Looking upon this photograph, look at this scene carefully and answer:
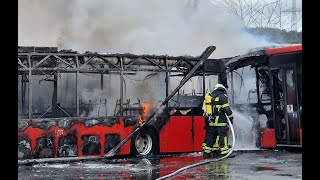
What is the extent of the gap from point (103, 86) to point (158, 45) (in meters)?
4.21

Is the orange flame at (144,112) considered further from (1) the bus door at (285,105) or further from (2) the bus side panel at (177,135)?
(1) the bus door at (285,105)

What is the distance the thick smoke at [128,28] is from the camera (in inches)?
657

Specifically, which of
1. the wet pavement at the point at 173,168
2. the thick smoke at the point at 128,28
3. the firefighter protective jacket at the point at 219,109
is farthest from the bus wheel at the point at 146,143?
the thick smoke at the point at 128,28

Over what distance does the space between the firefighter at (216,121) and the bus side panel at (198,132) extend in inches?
59.2

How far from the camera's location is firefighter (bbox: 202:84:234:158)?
10344 millimetres

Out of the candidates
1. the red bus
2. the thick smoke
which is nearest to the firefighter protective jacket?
the red bus

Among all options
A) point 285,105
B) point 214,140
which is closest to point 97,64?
point 214,140

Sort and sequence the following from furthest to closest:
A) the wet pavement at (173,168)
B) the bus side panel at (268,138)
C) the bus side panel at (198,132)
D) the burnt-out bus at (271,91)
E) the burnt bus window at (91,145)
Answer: the bus side panel at (198,132)
the bus side panel at (268,138)
the burnt-out bus at (271,91)
the burnt bus window at (91,145)
the wet pavement at (173,168)

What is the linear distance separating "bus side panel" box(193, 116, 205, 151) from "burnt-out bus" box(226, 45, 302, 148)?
4.17ft

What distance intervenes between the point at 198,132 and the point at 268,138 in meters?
1.78

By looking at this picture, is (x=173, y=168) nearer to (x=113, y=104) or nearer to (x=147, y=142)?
(x=147, y=142)

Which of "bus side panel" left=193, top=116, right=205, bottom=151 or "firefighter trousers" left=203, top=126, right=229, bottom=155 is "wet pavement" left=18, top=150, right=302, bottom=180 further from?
"bus side panel" left=193, top=116, right=205, bottom=151

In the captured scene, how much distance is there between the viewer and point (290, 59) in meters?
11.5
